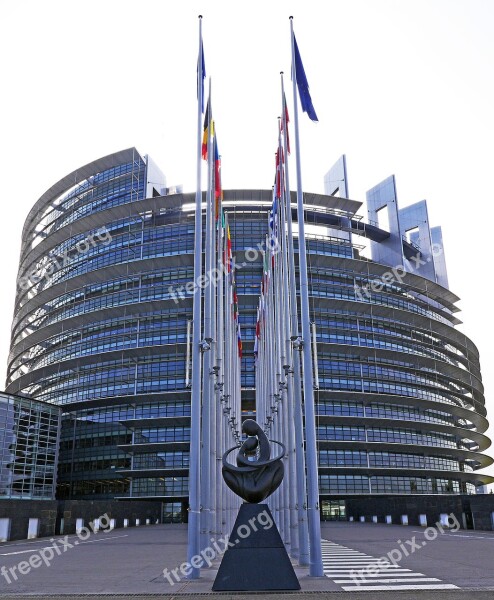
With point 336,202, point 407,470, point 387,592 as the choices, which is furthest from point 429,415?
point 387,592

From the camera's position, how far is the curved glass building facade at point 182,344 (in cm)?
7262

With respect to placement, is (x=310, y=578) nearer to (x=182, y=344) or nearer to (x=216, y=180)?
(x=216, y=180)

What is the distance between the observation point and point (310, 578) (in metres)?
13.9

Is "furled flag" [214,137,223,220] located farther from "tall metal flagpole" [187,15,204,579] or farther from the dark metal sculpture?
the dark metal sculpture

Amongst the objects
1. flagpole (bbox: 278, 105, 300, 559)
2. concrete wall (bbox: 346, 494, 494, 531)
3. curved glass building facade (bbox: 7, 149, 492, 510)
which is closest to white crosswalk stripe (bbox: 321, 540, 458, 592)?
flagpole (bbox: 278, 105, 300, 559)

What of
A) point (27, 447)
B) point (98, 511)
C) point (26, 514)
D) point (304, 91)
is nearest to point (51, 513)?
point (26, 514)

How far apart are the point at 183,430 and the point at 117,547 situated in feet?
156

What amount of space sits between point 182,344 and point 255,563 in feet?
198

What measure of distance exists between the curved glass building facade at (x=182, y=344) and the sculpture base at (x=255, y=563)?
58121 millimetres

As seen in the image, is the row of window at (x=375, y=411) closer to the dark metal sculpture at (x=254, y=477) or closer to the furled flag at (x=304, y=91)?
the furled flag at (x=304, y=91)

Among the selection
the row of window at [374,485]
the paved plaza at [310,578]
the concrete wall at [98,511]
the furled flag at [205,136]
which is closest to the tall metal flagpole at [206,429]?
the paved plaza at [310,578]

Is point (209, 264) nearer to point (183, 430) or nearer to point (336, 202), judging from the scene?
point (183, 430)

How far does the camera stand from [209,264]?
1980 centimetres

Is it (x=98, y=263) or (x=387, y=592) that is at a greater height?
(x=98, y=263)
